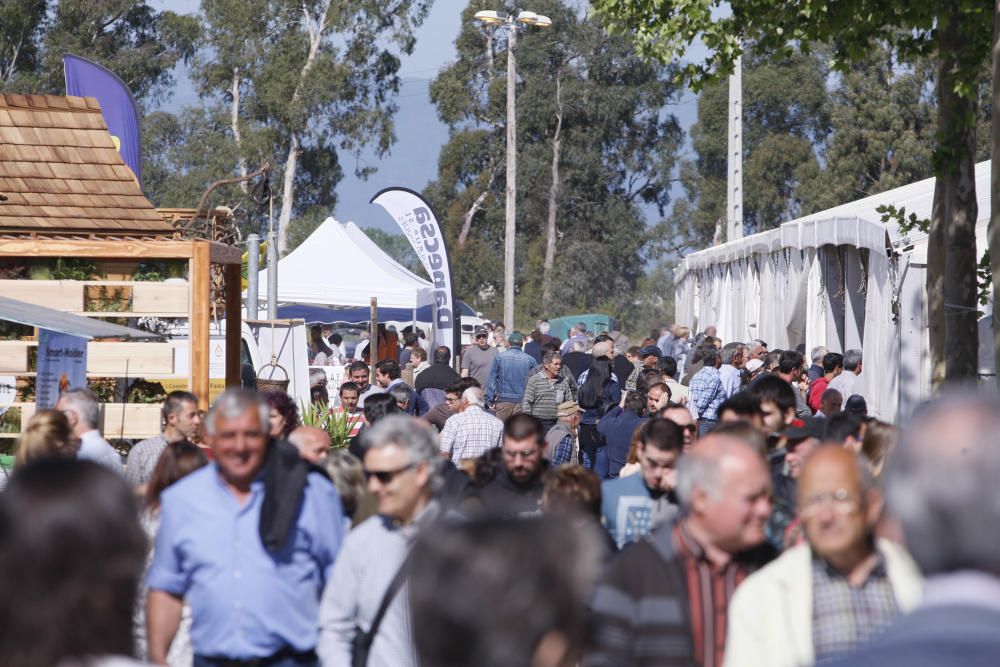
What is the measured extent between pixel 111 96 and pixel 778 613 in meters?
13.9

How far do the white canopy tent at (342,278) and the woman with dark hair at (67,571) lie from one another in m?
22.4

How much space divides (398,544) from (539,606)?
2555 millimetres

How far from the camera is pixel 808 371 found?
1520 centimetres

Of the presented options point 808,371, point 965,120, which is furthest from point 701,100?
point 965,120

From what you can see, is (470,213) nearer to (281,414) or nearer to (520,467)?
(281,414)

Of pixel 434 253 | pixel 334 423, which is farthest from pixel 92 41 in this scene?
pixel 334 423

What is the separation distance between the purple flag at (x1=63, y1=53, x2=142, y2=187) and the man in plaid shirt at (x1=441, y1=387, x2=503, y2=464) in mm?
7305

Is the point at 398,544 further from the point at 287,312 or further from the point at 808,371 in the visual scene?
the point at 287,312

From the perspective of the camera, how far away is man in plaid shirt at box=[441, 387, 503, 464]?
10.3 metres

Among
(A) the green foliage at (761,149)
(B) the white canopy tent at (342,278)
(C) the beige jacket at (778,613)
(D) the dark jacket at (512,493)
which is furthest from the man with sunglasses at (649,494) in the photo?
(A) the green foliage at (761,149)

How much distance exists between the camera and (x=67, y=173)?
12367 mm

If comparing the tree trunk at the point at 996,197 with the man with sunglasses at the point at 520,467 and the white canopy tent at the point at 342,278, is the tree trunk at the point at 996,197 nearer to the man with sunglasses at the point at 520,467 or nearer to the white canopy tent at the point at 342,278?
the man with sunglasses at the point at 520,467

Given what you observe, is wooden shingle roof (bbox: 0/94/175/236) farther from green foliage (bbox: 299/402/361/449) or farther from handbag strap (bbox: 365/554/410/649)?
handbag strap (bbox: 365/554/410/649)

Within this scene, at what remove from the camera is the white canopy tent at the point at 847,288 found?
12492 millimetres
